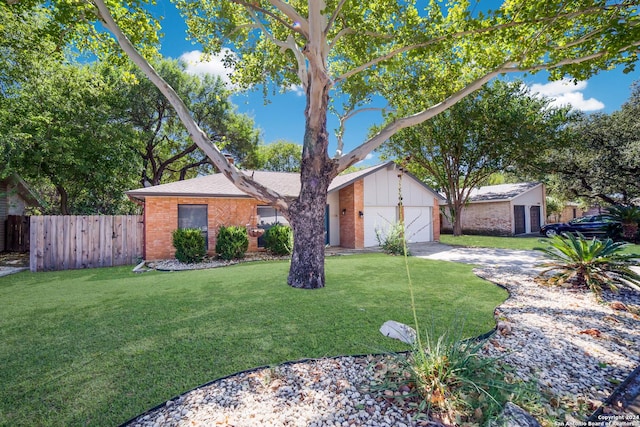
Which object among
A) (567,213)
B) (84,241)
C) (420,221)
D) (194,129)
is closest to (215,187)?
(84,241)

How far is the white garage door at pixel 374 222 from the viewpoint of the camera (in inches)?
557

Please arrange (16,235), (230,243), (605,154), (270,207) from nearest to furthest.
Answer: (230,243) < (270,207) < (16,235) < (605,154)

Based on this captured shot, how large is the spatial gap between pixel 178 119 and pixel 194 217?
11.0 metres

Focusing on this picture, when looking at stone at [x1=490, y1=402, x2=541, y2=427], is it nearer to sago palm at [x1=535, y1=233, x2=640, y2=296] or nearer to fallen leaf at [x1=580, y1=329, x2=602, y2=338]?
fallen leaf at [x1=580, y1=329, x2=602, y2=338]

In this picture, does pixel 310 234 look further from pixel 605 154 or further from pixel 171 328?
Result: pixel 605 154

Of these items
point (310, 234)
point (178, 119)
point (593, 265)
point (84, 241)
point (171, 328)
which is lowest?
point (171, 328)

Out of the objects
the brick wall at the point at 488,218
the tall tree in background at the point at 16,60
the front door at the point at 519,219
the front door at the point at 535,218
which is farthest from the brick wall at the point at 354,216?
the front door at the point at 535,218

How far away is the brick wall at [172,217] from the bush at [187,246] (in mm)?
1026

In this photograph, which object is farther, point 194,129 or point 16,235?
point 16,235

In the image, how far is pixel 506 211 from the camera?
2059cm

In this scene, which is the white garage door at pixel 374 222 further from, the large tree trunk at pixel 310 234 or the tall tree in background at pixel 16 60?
the tall tree in background at pixel 16 60

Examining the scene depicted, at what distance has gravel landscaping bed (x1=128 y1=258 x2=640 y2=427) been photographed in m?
2.17

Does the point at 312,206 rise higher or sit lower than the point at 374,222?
higher

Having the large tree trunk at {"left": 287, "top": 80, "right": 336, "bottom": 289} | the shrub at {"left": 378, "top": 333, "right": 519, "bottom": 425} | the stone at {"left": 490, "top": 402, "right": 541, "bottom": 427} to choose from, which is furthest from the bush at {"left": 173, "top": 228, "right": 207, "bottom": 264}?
the stone at {"left": 490, "top": 402, "right": 541, "bottom": 427}
